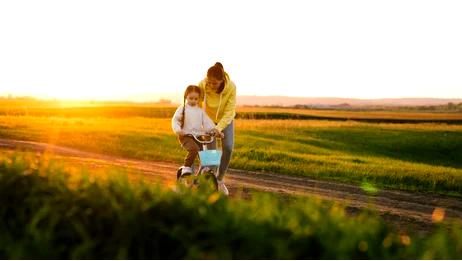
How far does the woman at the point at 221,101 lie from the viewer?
10719 millimetres

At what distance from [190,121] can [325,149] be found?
20.0m

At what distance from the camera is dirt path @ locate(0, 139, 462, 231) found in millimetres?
11969

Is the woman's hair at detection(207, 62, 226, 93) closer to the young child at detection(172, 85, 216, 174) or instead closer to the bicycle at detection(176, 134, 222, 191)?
the young child at detection(172, 85, 216, 174)

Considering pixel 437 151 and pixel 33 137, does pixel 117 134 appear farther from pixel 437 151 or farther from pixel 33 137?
pixel 437 151

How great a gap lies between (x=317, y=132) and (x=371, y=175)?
70.3 feet

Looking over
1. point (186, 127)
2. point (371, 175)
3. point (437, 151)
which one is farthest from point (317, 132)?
point (186, 127)

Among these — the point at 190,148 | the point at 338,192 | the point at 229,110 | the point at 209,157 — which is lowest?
the point at 338,192

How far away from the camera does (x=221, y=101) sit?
10977 millimetres

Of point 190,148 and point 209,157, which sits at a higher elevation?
point 190,148

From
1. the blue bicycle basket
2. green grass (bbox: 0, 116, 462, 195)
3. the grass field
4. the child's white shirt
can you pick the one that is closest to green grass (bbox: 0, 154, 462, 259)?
the blue bicycle basket

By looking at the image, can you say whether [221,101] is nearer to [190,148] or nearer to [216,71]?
[216,71]

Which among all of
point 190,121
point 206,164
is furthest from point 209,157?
point 190,121

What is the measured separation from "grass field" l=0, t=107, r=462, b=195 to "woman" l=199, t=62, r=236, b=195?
7184 millimetres

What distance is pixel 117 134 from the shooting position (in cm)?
2898
